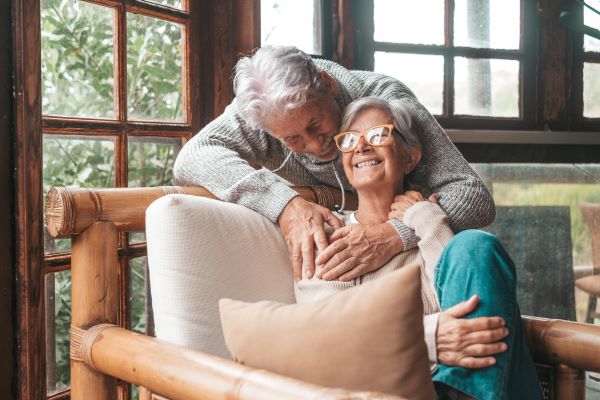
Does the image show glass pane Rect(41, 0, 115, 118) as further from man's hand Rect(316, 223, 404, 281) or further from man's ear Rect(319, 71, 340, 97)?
man's hand Rect(316, 223, 404, 281)

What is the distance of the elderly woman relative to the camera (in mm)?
1377

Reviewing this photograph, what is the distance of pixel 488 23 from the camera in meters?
3.17

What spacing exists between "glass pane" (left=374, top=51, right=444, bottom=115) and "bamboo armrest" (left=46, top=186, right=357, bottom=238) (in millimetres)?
1461

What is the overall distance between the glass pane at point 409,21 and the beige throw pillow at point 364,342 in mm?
2014

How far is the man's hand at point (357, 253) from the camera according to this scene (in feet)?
5.44

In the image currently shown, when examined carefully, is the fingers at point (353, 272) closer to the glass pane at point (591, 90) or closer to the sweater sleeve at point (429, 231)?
the sweater sleeve at point (429, 231)

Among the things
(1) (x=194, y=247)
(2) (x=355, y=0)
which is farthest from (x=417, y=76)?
(1) (x=194, y=247)

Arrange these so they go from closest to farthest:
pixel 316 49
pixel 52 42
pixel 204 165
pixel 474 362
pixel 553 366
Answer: pixel 474 362
pixel 553 366
pixel 204 165
pixel 52 42
pixel 316 49

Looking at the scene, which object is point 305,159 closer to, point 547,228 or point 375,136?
point 375,136

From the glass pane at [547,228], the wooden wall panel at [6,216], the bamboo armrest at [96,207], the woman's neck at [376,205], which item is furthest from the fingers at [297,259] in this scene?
the glass pane at [547,228]

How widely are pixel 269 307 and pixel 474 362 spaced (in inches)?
16.8

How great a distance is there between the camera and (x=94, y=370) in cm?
157

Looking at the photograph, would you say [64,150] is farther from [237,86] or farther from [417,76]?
[417,76]

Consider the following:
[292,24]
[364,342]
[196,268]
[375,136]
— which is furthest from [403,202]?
[292,24]
